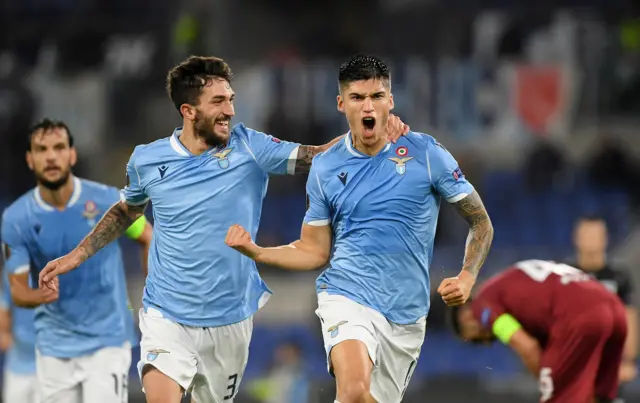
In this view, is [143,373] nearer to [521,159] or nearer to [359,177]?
[359,177]

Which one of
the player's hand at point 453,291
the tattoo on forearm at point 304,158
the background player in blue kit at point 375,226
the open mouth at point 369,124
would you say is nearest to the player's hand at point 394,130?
the background player in blue kit at point 375,226

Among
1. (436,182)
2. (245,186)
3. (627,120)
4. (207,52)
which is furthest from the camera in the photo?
(207,52)

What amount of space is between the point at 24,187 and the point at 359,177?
10770 mm

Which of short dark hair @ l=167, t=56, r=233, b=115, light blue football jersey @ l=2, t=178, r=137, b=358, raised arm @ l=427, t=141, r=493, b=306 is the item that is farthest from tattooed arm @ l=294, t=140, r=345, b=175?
light blue football jersey @ l=2, t=178, r=137, b=358

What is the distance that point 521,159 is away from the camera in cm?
1550

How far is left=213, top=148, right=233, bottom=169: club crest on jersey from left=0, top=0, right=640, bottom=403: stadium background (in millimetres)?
7305

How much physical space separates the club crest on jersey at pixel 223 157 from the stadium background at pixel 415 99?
24.0ft

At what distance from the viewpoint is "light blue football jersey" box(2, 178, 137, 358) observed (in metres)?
6.87

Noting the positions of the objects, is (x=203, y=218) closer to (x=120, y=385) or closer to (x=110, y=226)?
(x=110, y=226)

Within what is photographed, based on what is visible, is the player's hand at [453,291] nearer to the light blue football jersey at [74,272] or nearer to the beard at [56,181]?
the light blue football jersey at [74,272]

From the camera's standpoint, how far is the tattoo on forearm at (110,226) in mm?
6328

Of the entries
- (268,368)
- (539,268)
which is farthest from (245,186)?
(268,368)

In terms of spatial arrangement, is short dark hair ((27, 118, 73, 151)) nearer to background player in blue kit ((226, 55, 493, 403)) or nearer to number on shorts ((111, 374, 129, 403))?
number on shorts ((111, 374, 129, 403))

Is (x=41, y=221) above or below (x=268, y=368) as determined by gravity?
above
